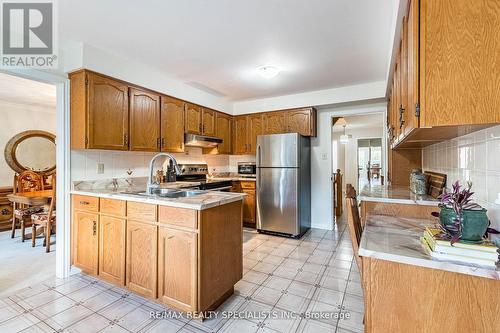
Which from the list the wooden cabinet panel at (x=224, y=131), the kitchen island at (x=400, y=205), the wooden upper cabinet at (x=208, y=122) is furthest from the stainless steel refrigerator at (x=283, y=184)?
the kitchen island at (x=400, y=205)

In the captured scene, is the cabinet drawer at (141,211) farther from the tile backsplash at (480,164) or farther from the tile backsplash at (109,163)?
the tile backsplash at (480,164)

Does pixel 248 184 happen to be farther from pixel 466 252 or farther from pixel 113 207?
pixel 466 252

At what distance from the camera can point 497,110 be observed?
890 millimetres

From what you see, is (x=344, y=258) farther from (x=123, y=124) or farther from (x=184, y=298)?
(x=123, y=124)

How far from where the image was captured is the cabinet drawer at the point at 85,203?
2.31 meters

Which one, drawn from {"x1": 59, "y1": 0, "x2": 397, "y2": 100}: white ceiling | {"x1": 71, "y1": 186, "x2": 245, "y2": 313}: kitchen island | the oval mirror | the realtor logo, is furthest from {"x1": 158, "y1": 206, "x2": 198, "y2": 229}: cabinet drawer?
the oval mirror

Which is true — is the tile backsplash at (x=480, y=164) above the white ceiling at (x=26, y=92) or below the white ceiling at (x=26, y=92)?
below

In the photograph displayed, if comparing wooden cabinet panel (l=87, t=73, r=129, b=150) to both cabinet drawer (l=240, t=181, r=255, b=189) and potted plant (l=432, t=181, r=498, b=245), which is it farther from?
potted plant (l=432, t=181, r=498, b=245)

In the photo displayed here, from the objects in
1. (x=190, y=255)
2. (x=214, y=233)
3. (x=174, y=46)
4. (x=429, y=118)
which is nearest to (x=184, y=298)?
(x=190, y=255)

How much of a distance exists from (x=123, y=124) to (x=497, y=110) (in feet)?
9.67

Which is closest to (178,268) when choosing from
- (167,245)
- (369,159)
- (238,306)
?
(167,245)

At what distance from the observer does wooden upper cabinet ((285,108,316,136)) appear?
3.90m

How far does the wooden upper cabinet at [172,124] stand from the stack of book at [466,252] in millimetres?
2949

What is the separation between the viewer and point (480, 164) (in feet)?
4.07
